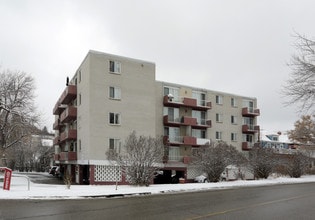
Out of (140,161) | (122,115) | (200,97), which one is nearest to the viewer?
(140,161)

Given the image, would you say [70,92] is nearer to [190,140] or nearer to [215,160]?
[190,140]

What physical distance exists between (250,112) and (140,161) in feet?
116

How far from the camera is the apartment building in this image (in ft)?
126

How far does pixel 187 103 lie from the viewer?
5138 centimetres

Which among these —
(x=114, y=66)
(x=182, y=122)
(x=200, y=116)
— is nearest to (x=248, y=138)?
(x=200, y=116)

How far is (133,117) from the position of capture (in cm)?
4112

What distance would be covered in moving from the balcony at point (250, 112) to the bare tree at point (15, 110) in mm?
31493

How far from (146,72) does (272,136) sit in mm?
62419

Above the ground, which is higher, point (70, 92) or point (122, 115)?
point (70, 92)

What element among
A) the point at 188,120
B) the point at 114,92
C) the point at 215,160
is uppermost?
the point at 114,92

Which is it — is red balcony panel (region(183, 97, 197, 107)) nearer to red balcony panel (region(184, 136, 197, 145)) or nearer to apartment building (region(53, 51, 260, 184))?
apartment building (region(53, 51, 260, 184))

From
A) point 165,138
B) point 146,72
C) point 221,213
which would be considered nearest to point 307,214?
point 221,213

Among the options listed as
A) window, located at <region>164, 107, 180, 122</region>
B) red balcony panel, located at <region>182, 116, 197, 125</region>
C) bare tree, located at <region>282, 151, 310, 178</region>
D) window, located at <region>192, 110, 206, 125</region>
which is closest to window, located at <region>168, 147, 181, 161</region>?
red balcony panel, located at <region>182, 116, 197, 125</region>

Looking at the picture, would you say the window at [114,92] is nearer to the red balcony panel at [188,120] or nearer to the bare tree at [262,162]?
the red balcony panel at [188,120]
